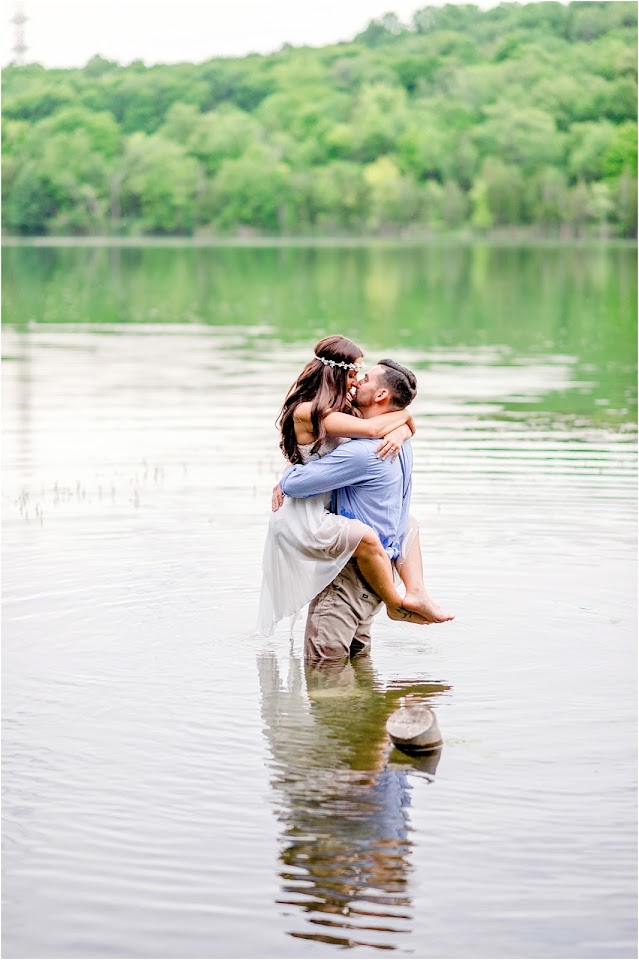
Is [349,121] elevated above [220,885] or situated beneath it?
elevated above

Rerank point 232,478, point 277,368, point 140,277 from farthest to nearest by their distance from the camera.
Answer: point 140,277, point 277,368, point 232,478

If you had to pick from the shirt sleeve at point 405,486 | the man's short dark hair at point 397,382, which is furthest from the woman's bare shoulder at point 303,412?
the shirt sleeve at point 405,486

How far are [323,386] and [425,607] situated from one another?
120 centimetres

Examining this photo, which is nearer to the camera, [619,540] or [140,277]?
[619,540]

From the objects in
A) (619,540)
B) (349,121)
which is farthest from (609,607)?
(349,121)

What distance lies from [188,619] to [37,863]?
9.57 ft

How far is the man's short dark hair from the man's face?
4 centimetres

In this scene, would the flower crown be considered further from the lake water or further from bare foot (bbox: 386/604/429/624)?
the lake water

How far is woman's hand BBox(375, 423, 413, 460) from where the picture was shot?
24.0ft

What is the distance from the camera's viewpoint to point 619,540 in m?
9.70

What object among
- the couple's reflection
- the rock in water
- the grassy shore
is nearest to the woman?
the couple's reflection

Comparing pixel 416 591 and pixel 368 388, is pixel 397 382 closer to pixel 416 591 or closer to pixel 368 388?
pixel 368 388

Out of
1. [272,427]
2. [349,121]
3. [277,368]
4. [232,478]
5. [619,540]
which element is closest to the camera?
[619,540]

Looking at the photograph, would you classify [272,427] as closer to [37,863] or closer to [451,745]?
[451,745]
